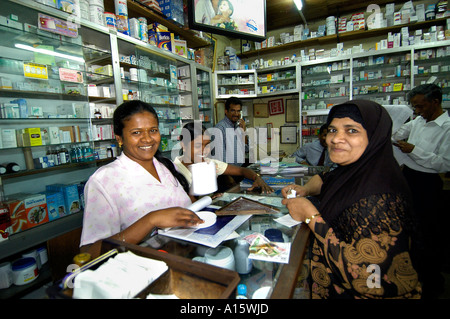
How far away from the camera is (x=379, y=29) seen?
495cm

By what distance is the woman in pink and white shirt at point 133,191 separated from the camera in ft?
3.45


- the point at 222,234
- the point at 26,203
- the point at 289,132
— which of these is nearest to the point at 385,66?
the point at 289,132

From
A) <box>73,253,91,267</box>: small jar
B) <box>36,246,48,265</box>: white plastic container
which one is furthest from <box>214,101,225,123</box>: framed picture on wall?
<box>73,253,91,267</box>: small jar

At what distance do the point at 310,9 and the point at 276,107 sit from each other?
2.39 metres

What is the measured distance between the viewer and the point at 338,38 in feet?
17.9

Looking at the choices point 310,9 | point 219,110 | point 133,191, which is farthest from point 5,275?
point 310,9

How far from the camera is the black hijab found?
981mm

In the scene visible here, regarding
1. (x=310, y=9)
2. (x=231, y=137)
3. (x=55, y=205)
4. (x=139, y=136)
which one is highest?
(x=310, y=9)

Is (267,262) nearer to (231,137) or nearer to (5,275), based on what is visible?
(5,275)

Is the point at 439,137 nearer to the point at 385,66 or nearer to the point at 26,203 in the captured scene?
the point at 385,66

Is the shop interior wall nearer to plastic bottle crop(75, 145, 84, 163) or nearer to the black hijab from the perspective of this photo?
plastic bottle crop(75, 145, 84, 163)

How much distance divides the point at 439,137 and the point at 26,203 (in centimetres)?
457
